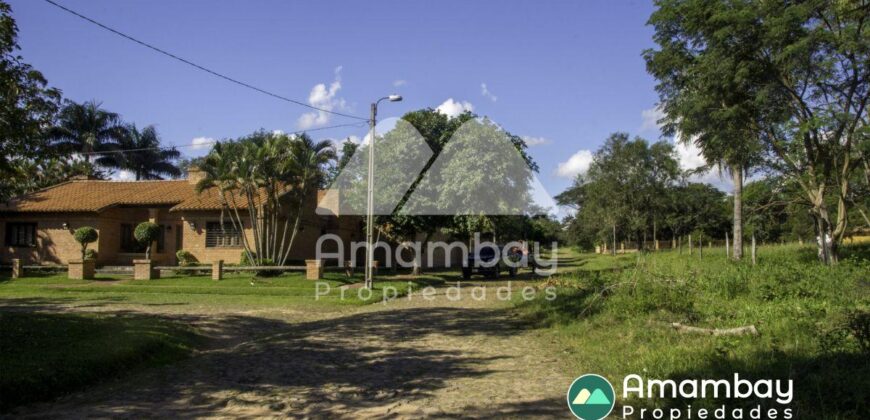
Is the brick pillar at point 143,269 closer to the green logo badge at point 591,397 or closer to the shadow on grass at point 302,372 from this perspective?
the shadow on grass at point 302,372

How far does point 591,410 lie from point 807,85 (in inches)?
801

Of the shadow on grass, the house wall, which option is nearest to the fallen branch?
the shadow on grass

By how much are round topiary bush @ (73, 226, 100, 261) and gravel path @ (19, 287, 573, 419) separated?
19.9 meters

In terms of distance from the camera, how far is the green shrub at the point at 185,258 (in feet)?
101

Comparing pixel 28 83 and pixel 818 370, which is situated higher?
pixel 28 83

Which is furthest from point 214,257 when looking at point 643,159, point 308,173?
point 643,159

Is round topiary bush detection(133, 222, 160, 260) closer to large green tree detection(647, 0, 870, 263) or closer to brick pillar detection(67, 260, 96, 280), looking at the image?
brick pillar detection(67, 260, 96, 280)

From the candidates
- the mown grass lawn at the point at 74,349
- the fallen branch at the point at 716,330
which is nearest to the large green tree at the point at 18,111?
the mown grass lawn at the point at 74,349

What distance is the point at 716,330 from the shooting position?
8750 millimetres

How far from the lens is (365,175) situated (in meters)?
31.7

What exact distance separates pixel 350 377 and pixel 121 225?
30370mm

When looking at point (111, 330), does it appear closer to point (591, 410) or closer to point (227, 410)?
point (227, 410)

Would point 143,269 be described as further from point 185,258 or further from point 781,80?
point 781,80

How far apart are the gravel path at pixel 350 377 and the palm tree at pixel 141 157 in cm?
3840
